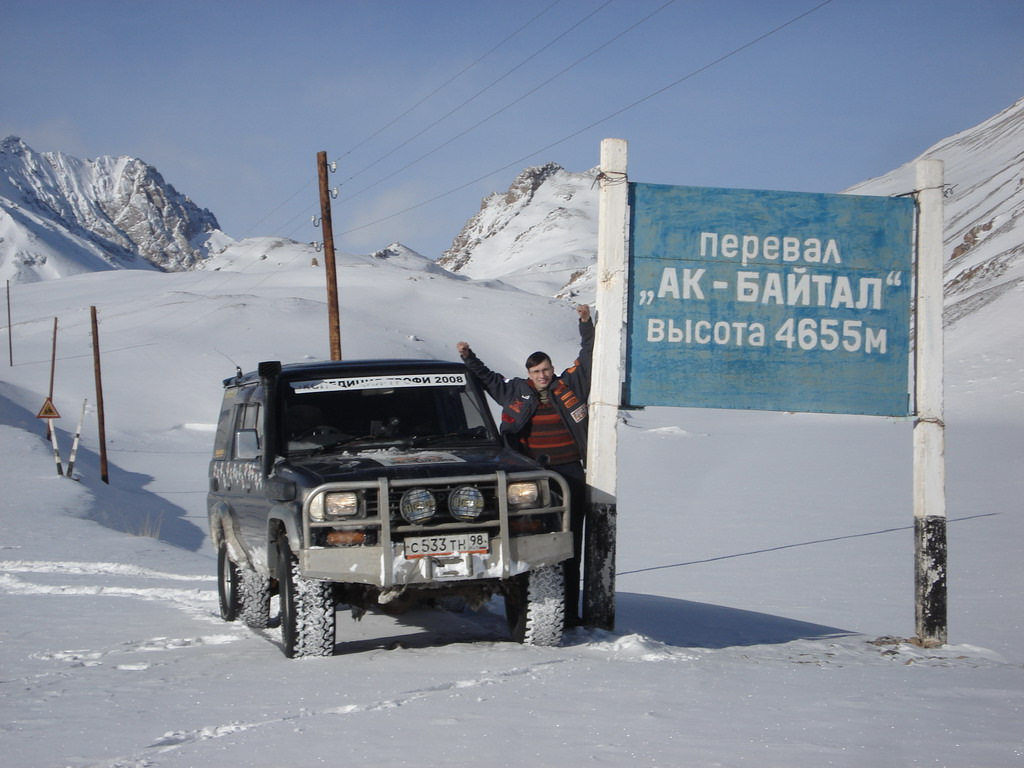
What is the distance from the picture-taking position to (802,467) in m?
35.6

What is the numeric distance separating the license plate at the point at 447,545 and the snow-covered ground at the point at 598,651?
667mm

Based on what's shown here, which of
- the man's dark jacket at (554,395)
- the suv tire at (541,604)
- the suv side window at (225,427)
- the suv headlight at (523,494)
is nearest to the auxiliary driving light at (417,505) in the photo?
the suv headlight at (523,494)

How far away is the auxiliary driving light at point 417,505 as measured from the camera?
6.65 meters

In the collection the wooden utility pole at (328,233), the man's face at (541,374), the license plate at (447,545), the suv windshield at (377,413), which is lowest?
the license plate at (447,545)

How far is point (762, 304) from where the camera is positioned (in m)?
8.47

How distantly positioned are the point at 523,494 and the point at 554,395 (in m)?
1.64

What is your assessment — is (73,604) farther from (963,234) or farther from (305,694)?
(963,234)

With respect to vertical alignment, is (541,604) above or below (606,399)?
below

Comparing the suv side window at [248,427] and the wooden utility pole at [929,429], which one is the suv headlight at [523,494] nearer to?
the suv side window at [248,427]

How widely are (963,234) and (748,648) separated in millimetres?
123259

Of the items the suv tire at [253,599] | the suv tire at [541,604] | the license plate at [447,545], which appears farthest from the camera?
the suv tire at [253,599]

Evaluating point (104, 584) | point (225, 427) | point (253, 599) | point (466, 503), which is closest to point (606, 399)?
point (466, 503)

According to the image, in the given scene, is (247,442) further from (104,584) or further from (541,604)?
(104,584)

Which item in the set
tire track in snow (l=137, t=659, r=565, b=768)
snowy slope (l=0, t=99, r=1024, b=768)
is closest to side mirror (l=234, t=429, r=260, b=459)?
snowy slope (l=0, t=99, r=1024, b=768)
